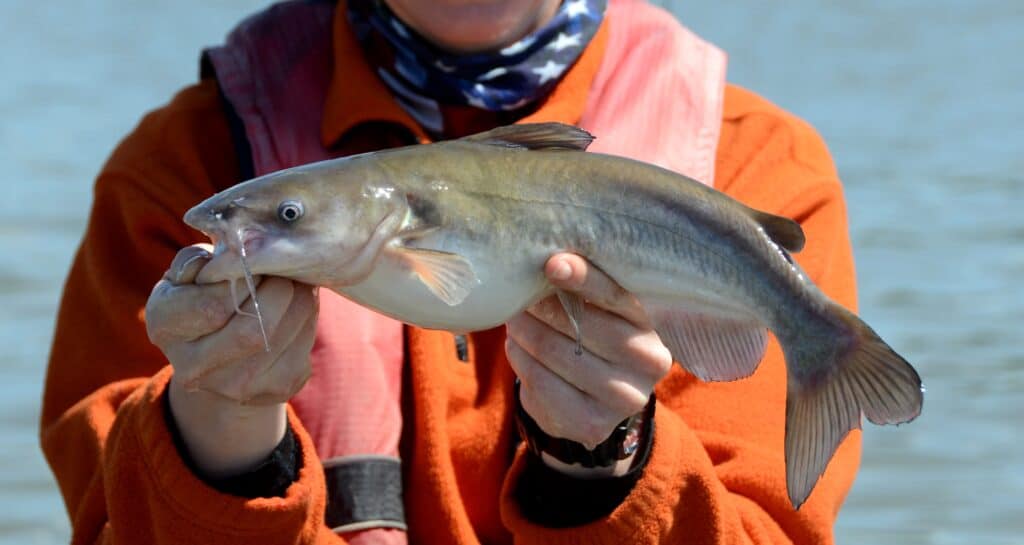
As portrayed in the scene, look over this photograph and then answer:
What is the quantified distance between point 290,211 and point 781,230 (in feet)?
2.38

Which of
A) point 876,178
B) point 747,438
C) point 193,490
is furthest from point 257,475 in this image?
point 876,178

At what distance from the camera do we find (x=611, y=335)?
234 cm

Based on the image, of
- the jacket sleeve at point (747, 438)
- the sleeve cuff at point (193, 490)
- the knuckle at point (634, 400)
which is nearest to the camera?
the knuckle at point (634, 400)

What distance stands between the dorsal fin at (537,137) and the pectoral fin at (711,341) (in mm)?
282

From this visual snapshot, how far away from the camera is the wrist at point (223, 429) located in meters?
2.46

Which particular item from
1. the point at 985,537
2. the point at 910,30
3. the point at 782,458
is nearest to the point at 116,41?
the point at 910,30

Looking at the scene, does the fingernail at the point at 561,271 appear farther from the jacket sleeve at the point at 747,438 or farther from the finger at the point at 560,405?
the jacket sleeve at the point at 747,438

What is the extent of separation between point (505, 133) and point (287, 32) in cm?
118

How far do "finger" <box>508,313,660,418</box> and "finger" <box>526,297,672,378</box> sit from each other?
0.5 inches

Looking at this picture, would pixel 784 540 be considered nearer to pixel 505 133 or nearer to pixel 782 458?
pixel 782 458

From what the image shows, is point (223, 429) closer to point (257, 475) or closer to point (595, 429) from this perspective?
point (257, 475)

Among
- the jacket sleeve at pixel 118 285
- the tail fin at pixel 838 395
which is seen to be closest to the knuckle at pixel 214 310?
the jacket sleeve at pixel 118 285

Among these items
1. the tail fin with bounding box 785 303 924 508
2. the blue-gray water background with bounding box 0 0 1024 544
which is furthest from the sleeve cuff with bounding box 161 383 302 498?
the blue-gray water background with bounding box 0 0 1024 544

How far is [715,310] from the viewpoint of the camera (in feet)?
7.55
